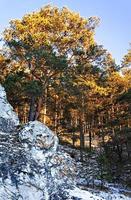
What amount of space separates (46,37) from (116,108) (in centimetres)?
1135

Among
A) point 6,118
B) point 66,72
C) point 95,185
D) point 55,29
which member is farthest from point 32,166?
point 55,29

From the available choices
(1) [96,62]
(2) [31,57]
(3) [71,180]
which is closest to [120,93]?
(1) [96,62]

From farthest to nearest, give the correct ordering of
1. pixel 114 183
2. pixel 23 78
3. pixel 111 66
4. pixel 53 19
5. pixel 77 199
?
1. pixel 111 66
2. pixel 53 19
3. pixel 23 78
4. pixel 114 183
5. pixel 77 199

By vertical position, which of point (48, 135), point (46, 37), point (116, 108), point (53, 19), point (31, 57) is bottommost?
point (48, 135)

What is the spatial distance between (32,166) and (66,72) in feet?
57.8

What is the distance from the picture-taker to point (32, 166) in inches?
500

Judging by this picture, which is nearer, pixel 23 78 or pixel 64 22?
pixel 23 78

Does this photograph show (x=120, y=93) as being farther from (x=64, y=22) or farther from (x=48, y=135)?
(x=48, y=135)

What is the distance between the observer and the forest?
29.1 metres

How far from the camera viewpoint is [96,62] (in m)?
33.6

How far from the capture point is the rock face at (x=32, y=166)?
12070 millimetres

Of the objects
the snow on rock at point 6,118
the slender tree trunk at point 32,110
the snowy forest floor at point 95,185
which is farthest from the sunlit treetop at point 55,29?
the snow on rock at point 6,118

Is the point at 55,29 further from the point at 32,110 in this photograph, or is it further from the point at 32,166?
the point at 32,166

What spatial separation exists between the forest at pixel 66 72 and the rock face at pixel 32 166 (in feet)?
42.7
